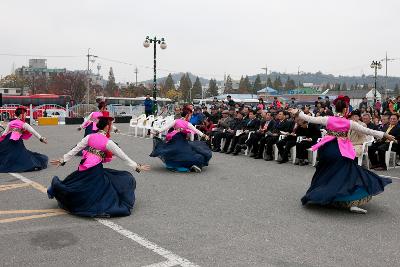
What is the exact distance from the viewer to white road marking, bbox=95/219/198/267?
4.69 meters

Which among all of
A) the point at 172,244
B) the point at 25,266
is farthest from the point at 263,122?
the point at 25,266

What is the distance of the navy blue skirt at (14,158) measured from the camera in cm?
1034

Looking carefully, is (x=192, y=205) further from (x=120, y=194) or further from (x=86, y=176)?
(x=86, y=176)

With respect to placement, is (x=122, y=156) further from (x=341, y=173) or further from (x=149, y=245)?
(x=341, y=173)

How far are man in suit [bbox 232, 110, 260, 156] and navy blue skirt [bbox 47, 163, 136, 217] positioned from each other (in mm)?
7847

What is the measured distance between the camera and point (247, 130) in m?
14.4

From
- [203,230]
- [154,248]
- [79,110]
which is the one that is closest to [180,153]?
[203,230]

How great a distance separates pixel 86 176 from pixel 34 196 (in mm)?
1725

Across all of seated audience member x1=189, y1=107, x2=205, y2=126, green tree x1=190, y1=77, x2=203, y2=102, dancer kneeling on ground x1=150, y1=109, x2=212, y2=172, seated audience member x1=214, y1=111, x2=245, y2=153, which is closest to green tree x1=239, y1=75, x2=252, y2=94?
green tree x1=190, y1=77, x2=203, y2=102

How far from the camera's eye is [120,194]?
6773 millimetres

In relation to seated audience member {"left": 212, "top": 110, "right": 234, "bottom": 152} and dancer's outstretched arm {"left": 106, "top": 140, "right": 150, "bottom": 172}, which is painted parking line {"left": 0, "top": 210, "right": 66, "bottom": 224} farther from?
seated audience member {"left": 212, "top": 110, "right": 234, "bottom": 152}

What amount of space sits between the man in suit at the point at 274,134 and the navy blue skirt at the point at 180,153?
2879 millimetres

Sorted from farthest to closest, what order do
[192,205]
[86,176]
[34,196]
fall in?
1. [34,196]
2. [192,205]
3. [86,176]

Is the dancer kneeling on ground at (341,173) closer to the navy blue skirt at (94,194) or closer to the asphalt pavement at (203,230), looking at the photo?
the asphalt pavement at (203,230)
